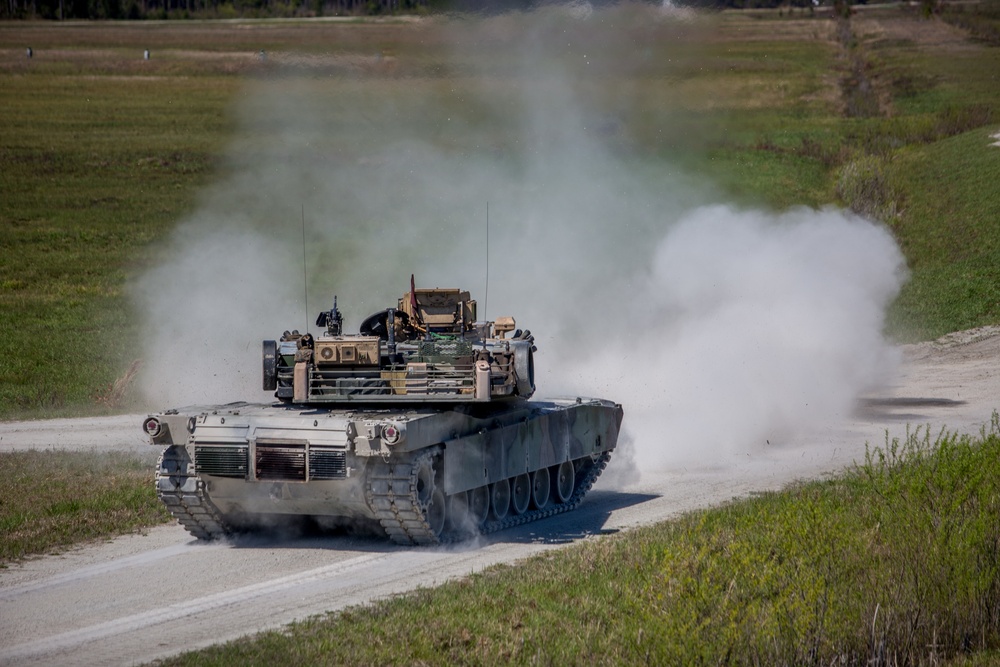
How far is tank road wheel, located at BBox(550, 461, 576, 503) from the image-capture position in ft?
72.7

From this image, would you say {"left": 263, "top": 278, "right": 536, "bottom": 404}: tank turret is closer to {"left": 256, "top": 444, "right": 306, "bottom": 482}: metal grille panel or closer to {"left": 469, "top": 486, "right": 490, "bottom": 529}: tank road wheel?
{"left": 469, "top": 486, "right": 490, "bottom": 529}: tank road wheel

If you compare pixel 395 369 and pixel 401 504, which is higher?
pixel 395 369

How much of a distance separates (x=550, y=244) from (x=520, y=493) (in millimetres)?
16649

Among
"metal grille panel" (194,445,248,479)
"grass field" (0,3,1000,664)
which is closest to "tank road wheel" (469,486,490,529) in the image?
"grass field" (0,3,1000,664)

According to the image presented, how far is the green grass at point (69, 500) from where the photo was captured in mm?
18609

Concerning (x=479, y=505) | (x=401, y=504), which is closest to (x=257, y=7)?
(x=479, y=505)

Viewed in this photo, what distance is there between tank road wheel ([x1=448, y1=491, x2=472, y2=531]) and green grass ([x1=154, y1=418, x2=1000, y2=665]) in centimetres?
239

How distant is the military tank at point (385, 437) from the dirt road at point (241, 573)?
52 cm

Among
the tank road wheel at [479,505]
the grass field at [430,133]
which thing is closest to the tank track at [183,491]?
the tank road wheel at [479,505]

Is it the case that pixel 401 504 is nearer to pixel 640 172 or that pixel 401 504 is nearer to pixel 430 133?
pixel 430 133

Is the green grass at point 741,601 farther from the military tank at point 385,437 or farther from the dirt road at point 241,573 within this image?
the military tank at point 385,437

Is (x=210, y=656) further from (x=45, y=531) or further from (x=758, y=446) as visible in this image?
(x=758, y=446)

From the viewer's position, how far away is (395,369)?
19.4 metres

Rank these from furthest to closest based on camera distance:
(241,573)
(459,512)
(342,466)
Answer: (459,512) < (342,466) < (241,573)
